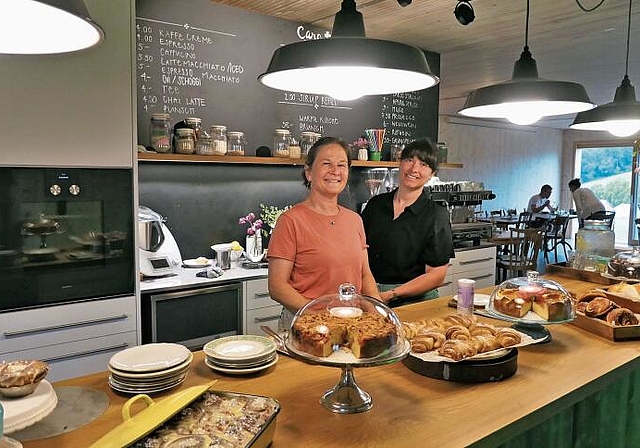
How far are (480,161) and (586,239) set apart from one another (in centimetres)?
836

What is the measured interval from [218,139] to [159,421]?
257 cm

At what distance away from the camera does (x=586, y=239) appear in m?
3.26

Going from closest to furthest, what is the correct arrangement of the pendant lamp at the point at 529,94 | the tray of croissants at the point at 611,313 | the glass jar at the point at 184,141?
the pendant lamp at the point at 529,94
the tray of croissants at the point at 611,313
the glass jar at the point at 184,141

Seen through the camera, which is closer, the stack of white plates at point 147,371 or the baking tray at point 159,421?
the baking tray at point 159,421

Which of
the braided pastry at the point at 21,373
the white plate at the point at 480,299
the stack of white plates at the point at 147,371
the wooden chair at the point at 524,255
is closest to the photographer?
the braided pastry at the point at 21,373

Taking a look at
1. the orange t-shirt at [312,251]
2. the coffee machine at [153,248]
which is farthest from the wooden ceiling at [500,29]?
the orange t-shirt at [312,251]

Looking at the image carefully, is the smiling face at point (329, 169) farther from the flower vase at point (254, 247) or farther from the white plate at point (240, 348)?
the flower vase at point (254, 247)

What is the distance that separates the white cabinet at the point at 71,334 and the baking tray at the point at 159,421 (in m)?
1.68

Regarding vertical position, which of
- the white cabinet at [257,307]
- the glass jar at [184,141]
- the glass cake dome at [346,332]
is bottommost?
the white cabinet at [257,307]

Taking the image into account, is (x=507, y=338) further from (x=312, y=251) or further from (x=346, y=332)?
(x=312, y=251)

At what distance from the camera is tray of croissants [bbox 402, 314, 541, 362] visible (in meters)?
1.54

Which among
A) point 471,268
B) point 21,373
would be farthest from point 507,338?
point 471,268

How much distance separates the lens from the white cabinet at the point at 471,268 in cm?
454

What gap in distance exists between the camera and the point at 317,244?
2152 millimetres
